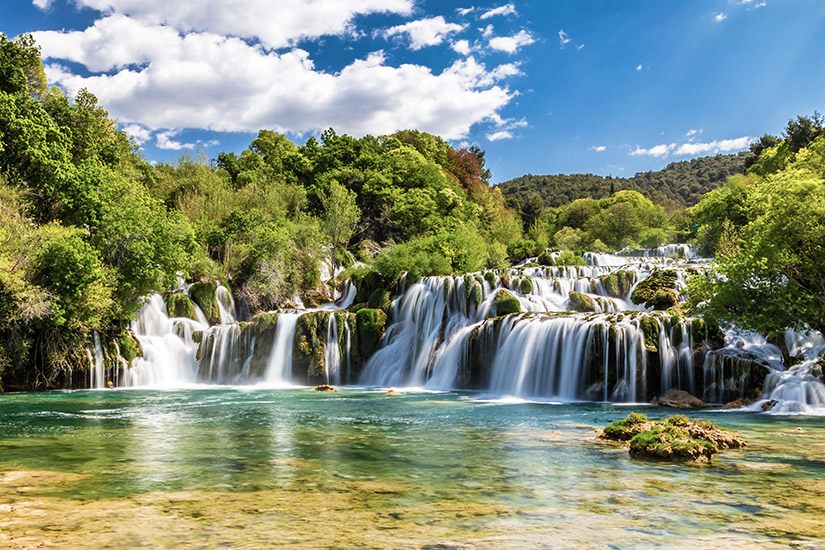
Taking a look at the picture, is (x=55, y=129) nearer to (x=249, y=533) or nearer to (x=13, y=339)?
(x=13, y=339)

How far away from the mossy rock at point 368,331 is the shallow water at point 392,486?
16.6 meters

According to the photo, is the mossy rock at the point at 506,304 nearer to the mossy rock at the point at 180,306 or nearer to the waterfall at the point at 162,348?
A: the waterfall at the point at 162,348

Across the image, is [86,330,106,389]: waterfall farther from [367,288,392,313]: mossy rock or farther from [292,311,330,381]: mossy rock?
[367,288,392,313]: mossy rock

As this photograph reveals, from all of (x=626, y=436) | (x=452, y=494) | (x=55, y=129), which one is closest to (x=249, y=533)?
(x=452, y=494)

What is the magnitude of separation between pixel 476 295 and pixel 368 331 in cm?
669

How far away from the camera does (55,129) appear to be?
33188 millimetres

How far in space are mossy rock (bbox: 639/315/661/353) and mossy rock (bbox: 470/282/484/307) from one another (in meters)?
10.9

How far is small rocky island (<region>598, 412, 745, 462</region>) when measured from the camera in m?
10.7

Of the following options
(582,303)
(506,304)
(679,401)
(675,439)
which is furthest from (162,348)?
(675,439)

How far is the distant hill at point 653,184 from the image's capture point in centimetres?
14004

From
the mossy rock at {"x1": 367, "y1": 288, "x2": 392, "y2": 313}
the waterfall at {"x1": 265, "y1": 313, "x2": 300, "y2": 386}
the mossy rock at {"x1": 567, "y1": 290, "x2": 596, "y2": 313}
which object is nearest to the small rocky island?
the mossy rock at {"x1": 567, "y1": 290, "x2": 596, "y2": 313}

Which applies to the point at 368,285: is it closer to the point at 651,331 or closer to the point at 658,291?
the point at 658,291

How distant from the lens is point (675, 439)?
11.0 metres

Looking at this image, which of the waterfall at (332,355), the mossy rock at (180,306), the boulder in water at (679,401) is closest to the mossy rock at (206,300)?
the mossy rock at (180,306)
